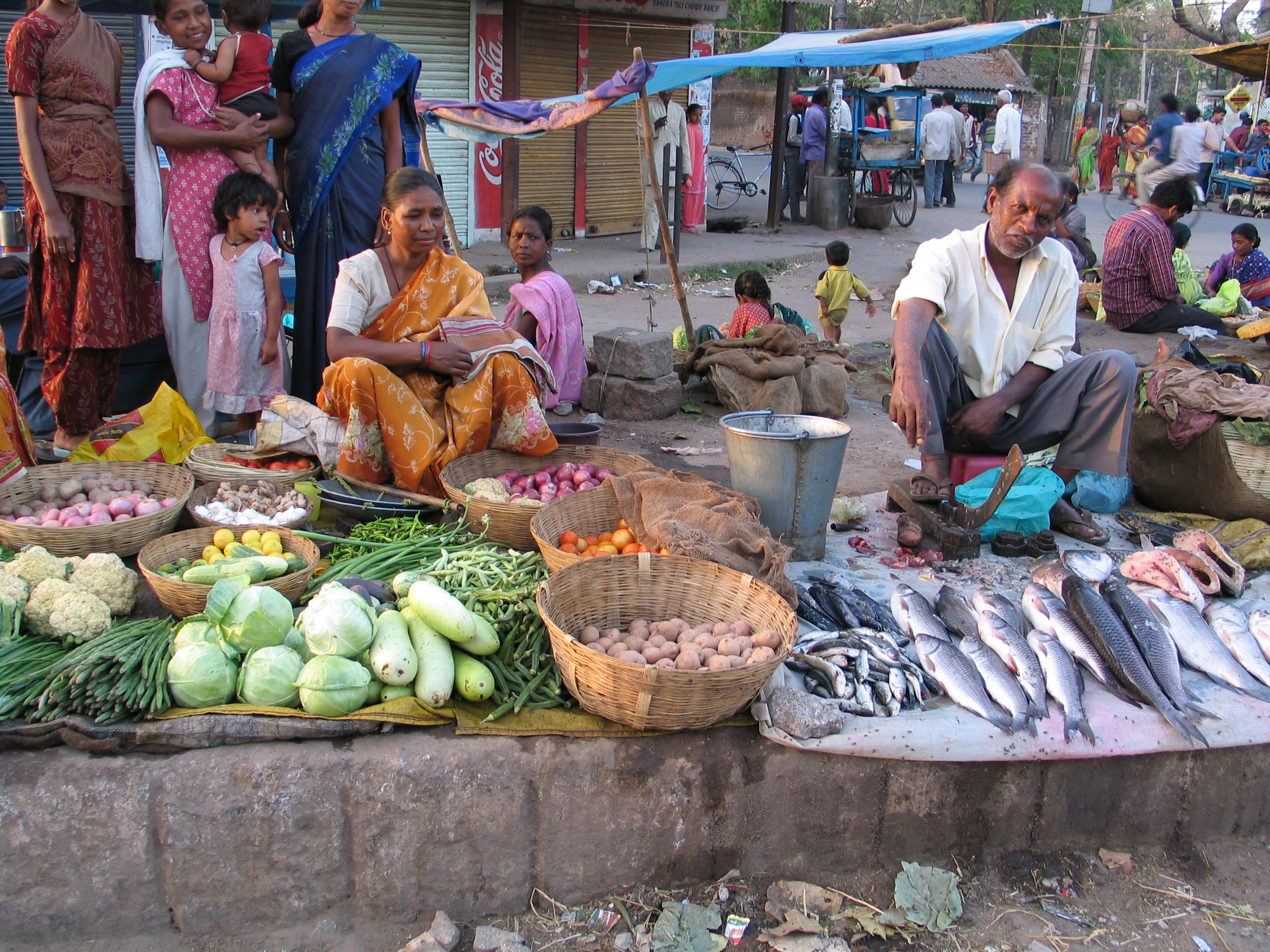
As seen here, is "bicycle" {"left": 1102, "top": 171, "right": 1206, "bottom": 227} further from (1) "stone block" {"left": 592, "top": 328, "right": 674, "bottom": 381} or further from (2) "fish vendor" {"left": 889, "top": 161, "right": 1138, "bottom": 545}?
(2) "fish vendor" {"left": 889, "top": 161, "right": 1138, "bottom": 545}

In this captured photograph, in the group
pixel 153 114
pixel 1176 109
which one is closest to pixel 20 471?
pixel 153 114

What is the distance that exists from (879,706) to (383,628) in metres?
1.31

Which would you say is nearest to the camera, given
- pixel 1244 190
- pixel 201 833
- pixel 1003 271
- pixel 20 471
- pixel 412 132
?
pixel 201 833

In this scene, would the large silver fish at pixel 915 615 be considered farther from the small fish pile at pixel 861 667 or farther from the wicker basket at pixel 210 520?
the wicker basket at pixel 210 520

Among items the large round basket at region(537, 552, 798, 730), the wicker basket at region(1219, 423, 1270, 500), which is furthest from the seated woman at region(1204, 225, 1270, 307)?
the large round basket at region(537, 552, 798, 730)

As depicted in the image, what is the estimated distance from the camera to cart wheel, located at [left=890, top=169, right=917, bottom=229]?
15.9 m

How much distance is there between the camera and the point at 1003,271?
3.76 metres

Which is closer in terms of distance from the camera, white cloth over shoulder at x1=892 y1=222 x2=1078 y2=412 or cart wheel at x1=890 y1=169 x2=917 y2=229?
white cloth over shoulder at x1=892 y1=222 x2=1078 y2=412

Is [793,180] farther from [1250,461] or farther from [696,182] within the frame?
[1250,461]

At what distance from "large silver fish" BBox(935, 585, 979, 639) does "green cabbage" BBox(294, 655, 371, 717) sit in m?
1.71

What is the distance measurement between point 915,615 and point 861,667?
1.13 ft

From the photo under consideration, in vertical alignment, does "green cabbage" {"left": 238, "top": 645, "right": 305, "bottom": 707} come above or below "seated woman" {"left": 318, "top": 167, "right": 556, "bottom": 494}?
below

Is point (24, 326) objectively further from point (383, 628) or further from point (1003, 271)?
point (1003, 271)

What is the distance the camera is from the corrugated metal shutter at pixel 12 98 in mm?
6172
